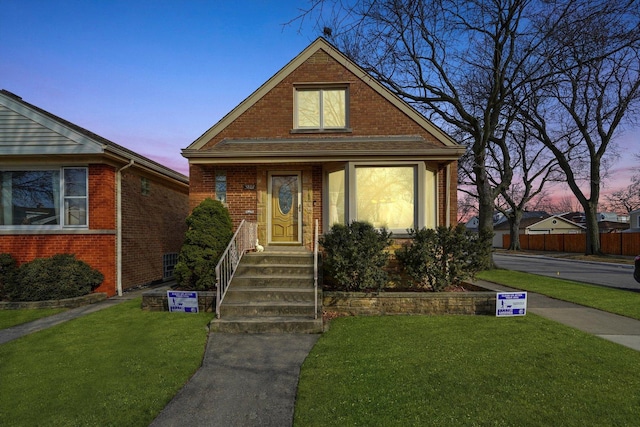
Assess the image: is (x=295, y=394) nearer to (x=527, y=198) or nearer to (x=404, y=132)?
(x=404, y=132)

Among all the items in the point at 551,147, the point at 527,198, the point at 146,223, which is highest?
the point at 551,147

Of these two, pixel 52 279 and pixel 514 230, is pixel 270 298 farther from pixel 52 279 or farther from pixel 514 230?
pixel 514 230

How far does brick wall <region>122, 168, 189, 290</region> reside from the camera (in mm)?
9672

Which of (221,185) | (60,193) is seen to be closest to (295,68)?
(221,185)

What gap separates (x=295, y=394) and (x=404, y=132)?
758 cm

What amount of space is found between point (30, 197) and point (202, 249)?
18.2ft

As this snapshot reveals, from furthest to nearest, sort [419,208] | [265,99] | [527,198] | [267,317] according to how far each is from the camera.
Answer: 1. [527,198]
2. [265,99]
3. [419,208]
4. [267,317]

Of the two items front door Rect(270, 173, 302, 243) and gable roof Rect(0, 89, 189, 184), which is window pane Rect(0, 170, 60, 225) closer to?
gable roof Rect(0, 89, 189, 184)

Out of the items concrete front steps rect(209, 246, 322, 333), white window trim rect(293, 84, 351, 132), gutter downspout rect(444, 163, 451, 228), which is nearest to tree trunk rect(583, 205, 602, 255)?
gutter downspout rect(444, 163, 451, 228)

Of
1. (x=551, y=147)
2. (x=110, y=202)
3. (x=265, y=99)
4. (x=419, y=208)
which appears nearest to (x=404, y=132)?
(x=419, y=208)

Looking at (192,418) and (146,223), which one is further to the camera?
(146,223)

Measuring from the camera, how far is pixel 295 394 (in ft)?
11.7

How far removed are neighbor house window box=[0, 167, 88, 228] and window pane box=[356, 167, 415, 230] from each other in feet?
24.1

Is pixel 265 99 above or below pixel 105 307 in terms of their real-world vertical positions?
above
